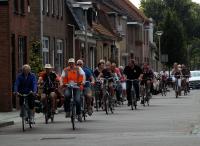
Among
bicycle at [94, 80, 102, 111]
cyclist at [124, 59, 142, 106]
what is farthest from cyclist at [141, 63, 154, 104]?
bicycle at [94, 80, 102, 111]

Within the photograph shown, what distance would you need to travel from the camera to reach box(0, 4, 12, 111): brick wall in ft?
103

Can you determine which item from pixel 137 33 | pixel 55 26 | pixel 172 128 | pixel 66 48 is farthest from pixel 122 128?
pixel 137 33

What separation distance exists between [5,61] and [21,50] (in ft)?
9.99

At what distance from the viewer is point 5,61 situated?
103 feet

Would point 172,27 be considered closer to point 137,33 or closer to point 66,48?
point 137,33

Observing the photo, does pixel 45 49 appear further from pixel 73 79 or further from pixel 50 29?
pixel 73 79

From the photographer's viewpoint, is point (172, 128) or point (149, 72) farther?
point (149, 72)

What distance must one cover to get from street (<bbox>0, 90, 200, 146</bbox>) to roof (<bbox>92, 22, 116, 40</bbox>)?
31006 millimetres

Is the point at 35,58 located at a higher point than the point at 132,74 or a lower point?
higher

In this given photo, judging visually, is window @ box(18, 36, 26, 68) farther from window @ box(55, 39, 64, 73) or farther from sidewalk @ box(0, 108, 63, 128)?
window @ box(55, 39, 64, 73)

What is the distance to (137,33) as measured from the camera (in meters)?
85.0

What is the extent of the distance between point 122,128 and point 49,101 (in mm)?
3927

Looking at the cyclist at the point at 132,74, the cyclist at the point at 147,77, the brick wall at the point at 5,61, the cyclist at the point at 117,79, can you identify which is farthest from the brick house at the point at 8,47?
the cyclist at the point at 147,77

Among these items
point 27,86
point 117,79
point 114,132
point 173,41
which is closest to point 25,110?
point 27,86
